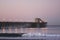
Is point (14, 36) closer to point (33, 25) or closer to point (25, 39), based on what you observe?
point (25, 39)

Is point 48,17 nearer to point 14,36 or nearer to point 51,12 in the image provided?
point 51,12

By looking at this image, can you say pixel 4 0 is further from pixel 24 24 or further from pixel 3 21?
pixel 24 24

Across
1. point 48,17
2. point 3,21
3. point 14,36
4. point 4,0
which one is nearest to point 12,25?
point 3,21

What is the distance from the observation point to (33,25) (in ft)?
7.41

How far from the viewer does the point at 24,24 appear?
226 cm

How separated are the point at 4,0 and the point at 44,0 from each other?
Result: 2.65ft

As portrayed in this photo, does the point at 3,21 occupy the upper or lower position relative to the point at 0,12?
lower

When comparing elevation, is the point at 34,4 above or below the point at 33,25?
above

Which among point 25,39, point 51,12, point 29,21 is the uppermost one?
point 51,12

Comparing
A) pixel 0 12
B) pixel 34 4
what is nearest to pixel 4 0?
pixel 0 12

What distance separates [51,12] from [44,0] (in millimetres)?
282

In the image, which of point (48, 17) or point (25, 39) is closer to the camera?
point (25, 39)

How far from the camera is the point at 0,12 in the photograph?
227cm

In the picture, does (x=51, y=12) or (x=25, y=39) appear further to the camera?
(x=51, y=12)
